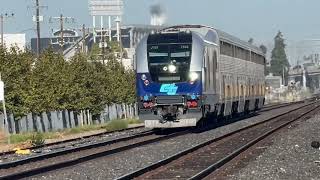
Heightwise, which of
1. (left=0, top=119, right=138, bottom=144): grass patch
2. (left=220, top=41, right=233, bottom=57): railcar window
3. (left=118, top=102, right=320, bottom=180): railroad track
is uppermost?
(left=220, top=41, right=233, bottom=57): railcar window

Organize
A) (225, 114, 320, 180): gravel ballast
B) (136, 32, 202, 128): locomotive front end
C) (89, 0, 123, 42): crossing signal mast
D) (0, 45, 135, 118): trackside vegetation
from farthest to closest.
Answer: (89, 0, 123, 42): crossing signal mast, (0, 45, 135, 118): trackside vegetation, (136, 32, 202, 128): locomotive front end, (225, 114, 320, 180): gravel ballast

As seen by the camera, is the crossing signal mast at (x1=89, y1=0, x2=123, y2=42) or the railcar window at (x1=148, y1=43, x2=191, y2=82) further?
the crossing signal mast at (x1=89, y1=0, x2=123, y2=42)

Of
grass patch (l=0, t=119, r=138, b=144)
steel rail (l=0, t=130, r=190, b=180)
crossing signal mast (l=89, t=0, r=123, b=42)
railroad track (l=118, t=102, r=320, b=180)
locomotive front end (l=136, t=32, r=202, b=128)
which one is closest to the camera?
railroad track (l=118, t=102, r=320, b=180)

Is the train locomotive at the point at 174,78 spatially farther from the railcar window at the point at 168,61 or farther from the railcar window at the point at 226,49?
the railcar window at the point at 226,49

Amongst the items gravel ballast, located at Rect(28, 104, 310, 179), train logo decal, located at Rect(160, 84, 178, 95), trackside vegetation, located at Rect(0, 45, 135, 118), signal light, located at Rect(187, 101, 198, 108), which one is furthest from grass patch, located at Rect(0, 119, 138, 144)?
gravel ballast, located at Rect(28, 104, 310, 179)

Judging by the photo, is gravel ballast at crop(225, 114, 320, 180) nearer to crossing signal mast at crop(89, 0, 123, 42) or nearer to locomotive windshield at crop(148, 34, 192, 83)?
locomotive windshield at crop(148, 34, 192, 83)

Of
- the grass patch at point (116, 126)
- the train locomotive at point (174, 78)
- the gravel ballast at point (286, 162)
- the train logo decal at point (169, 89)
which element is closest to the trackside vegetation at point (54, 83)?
the grass patch at point (116, 126)

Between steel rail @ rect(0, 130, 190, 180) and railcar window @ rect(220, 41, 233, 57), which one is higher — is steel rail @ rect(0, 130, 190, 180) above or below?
below

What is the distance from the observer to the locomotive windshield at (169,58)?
2742cm

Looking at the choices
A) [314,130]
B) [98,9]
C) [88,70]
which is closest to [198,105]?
[314,130]

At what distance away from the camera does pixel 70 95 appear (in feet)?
150

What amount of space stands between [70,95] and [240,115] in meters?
10.6

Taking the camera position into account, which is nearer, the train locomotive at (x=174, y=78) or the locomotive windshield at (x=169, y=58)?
the train locomotive at (x=174, y=78)

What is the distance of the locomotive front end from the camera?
27.2 metres
